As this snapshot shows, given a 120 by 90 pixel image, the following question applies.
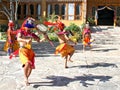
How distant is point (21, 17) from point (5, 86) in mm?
23481

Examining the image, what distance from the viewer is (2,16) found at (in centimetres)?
3066

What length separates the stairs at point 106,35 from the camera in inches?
915

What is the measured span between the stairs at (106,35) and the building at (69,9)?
2.15 meters

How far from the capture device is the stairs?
23253mm

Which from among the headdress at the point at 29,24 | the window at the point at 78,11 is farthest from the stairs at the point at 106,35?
the headdress at the point at 29,24

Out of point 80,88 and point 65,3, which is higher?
point 65,3

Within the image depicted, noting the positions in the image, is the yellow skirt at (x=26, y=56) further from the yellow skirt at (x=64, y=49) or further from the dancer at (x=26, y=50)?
the yellow skirt at (x=64, y=49)

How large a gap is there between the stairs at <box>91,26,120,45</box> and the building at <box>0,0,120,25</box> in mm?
2154

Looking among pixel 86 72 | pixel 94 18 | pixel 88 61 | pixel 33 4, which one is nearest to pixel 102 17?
pixel 94 18

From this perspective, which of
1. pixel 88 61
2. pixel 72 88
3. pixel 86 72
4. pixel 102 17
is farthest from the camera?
pixel 102 17

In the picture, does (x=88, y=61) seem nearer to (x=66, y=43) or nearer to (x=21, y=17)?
(x=66, y=43)

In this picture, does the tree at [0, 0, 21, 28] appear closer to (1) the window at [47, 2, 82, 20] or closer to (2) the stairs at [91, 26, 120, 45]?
(1) the window at [47, 2, 82, 20]

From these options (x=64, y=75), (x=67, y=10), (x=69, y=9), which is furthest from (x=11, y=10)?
(x=64, y=75)

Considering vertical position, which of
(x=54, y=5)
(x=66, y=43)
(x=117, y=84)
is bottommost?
(x=117, y=84)
